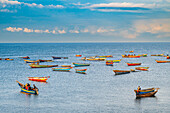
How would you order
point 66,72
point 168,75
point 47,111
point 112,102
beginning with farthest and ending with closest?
point 66,72 → point 168,75 → point 112,102 → point 47,111

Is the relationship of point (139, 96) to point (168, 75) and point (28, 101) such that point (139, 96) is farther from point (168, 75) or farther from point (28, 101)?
point (168, 75)

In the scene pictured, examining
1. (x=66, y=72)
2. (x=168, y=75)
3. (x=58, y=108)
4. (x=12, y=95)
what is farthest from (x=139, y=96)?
(x=66, y=72)

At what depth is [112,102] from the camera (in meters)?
50.3

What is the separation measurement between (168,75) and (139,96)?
107ft

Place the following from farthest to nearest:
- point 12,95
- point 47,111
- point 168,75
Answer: point 168,75 < point 12,95 < point 47,111

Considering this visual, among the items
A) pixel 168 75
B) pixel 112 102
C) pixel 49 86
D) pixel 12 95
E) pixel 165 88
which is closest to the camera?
pixel 112 102

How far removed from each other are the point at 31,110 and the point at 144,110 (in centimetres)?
1968

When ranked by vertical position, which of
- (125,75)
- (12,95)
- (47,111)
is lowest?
(47,111)

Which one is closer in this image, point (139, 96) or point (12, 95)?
point (139, 96)

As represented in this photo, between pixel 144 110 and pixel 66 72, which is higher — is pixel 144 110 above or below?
below

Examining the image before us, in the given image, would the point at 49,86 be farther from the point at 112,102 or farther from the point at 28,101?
the point at 112,102

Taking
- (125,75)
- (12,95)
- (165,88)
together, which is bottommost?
(12,95)

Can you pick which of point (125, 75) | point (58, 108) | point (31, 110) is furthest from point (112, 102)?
point (125, 75)

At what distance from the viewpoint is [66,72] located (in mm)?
92562
